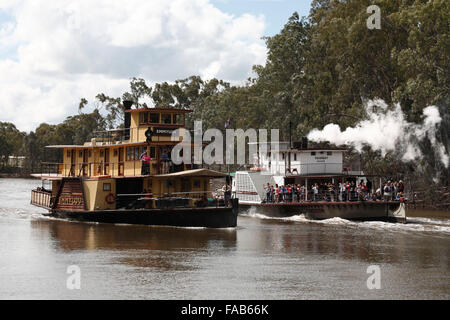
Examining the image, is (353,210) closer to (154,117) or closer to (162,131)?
(162,131)

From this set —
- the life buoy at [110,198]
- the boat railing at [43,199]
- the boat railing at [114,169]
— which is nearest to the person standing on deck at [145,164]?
the boat railing at [114,169]

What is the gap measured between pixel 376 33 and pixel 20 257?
1768 inches

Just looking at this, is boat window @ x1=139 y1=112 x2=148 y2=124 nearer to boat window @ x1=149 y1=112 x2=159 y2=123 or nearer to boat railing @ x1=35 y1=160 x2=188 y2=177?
boat window @ x1=149 y1=112 x2=159 y2=123

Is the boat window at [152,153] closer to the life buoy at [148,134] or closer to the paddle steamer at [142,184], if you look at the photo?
the paddle steamer at [142,184]

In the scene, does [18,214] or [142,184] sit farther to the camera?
[18,214]

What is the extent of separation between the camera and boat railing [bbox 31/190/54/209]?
4359cm

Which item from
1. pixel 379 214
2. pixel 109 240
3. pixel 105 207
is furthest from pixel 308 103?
pixel 109 240

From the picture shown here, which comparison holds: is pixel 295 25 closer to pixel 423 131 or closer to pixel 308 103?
pixel 308 103

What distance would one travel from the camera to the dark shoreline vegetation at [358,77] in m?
53.0

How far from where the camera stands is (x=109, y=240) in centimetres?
3166

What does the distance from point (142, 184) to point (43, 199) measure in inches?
365

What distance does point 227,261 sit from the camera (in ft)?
83.4

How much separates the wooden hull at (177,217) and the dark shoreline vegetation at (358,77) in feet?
79.8

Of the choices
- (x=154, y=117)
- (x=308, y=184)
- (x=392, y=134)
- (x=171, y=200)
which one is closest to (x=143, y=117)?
(x=154, y=117)
